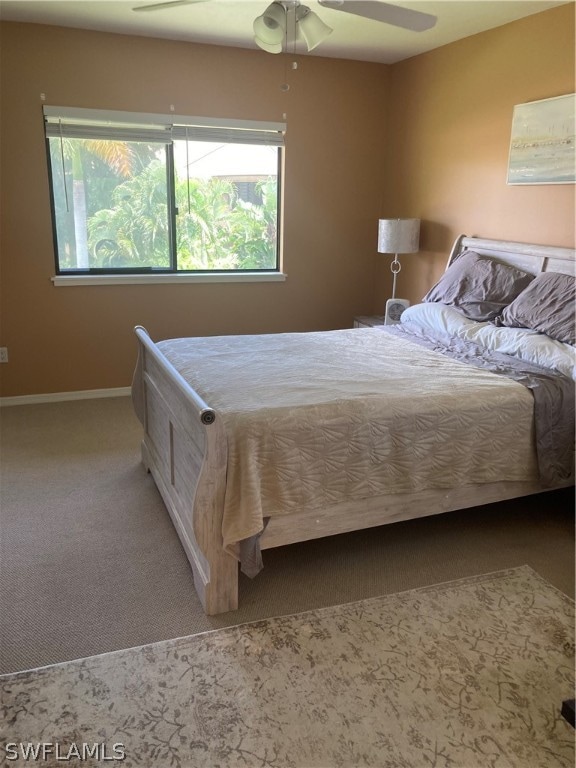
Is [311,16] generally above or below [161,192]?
above

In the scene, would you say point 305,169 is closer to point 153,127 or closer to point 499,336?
point 153,127

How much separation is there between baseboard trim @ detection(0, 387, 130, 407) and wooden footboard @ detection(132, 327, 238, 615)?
60.8 inches

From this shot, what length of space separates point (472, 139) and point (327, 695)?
3471 mm

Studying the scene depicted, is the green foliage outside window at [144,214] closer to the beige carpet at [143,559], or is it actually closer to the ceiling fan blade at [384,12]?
the beige carpet at [143,559]

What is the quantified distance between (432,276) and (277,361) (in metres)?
2.01

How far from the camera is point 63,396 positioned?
439 cm

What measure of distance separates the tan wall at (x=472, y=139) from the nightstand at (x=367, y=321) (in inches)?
12.8

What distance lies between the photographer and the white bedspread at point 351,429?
6.96 ft

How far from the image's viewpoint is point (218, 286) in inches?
181

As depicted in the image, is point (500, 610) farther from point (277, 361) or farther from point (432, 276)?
point (432, 276)

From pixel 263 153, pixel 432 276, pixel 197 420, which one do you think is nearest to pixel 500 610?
pixel 197 420

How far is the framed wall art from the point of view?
316 cm

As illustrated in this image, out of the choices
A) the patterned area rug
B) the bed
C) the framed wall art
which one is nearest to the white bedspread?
the bed

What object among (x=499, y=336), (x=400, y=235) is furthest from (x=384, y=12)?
(x=400, y=235)
